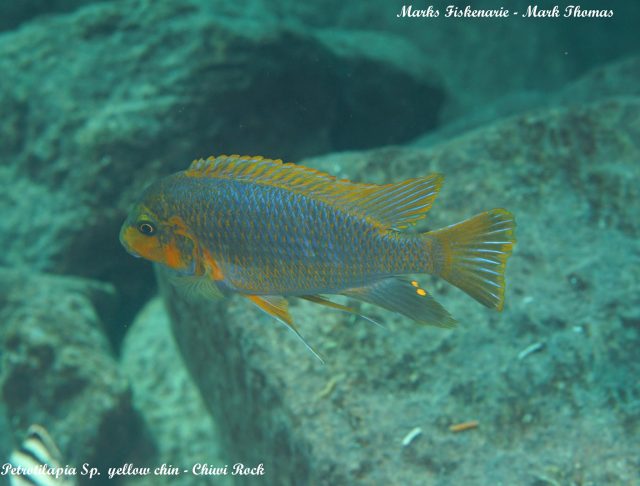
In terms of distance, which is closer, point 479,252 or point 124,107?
point 479,252

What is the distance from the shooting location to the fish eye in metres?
2.16

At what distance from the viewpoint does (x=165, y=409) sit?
4855mm

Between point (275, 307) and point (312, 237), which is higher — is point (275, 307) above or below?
below

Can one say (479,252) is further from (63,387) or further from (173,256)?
(63,387)

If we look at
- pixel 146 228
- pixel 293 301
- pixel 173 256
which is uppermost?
pixel 146 228

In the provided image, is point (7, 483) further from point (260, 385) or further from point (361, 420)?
point (361, 420)

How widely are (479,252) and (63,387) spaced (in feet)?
12.9

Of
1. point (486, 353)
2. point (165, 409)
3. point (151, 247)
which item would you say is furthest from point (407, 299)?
point (165, 409)

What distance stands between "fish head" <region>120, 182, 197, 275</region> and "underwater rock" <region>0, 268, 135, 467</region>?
2.70 meters

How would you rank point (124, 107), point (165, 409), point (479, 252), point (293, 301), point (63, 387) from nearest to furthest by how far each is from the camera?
point (479, 252) < point (293, 301) < point (63, 387) < point (165, 409) < point (124, 107)

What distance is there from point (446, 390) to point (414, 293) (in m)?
1.31

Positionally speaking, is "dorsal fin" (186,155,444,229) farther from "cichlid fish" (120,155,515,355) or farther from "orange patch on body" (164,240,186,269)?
"orange patch on body" (164,240,186,269)

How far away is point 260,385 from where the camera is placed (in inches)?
127

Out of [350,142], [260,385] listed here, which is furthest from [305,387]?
[350,142]
